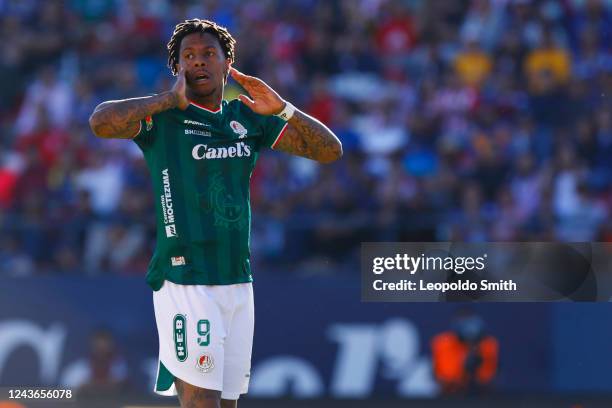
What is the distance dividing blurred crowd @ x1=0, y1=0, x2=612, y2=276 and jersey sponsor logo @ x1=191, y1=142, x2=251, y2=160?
581cm

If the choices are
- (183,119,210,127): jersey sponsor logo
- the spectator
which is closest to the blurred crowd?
the spectator

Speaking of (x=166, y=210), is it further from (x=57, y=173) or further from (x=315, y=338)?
Answer: (x=57, y=173)

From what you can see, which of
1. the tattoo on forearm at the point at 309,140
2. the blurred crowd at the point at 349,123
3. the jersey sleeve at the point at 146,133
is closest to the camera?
the jersey sleeve at the point at 146,133

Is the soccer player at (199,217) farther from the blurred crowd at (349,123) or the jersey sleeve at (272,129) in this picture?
the blurred crowd at (349,123)

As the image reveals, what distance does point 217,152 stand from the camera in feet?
17.9

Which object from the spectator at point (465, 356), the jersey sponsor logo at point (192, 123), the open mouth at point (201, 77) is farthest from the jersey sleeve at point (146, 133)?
the spectator at point (465, 356)

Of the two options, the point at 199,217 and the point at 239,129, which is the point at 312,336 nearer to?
the point at 239,129

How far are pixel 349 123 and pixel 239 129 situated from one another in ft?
26.3

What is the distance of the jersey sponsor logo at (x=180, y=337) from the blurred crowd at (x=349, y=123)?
5967 mm

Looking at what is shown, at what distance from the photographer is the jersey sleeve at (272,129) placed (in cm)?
571

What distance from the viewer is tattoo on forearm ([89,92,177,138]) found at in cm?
520

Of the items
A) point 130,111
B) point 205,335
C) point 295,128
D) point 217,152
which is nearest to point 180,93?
point 130,111

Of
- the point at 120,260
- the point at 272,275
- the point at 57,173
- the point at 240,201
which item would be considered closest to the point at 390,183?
the point at 272,275

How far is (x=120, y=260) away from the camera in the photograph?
1209cm
